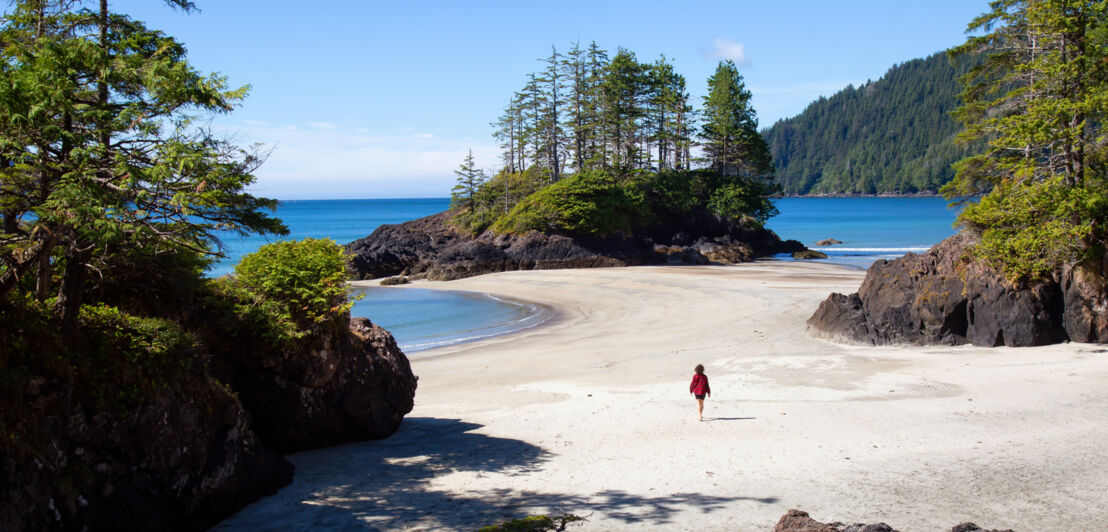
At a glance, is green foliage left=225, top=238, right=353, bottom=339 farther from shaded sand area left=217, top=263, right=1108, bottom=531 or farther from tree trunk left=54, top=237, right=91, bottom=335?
tree trunk left=54, top=237, right=91, bottom=335

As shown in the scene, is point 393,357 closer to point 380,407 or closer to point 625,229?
point 380,407

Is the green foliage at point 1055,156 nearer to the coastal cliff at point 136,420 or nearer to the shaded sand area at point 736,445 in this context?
the shaded sand area at point 736,445

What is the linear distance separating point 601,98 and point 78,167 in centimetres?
5604

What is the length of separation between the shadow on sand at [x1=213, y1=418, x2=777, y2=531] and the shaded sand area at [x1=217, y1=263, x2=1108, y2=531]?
33mm

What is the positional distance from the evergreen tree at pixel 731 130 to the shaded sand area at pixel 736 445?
4421 centimetres

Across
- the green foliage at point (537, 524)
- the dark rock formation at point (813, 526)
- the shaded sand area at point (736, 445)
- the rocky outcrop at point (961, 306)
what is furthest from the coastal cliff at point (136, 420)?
the rocky outcrop at point (961, 306)

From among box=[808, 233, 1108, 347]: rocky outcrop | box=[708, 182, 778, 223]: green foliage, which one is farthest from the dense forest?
box=[808, 233, 1108, 347]: rocky outcrop

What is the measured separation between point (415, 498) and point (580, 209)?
1611 inches

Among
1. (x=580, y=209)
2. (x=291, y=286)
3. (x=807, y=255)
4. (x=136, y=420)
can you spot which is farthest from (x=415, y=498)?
(x=807, y=255)

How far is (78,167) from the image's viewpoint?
21.4ft

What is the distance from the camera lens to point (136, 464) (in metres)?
7.11

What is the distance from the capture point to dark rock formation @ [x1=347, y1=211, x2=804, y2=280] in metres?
46.7

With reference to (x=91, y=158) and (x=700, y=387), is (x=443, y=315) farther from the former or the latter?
(x=91, y=158)

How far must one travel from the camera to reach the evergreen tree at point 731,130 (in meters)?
61.0
